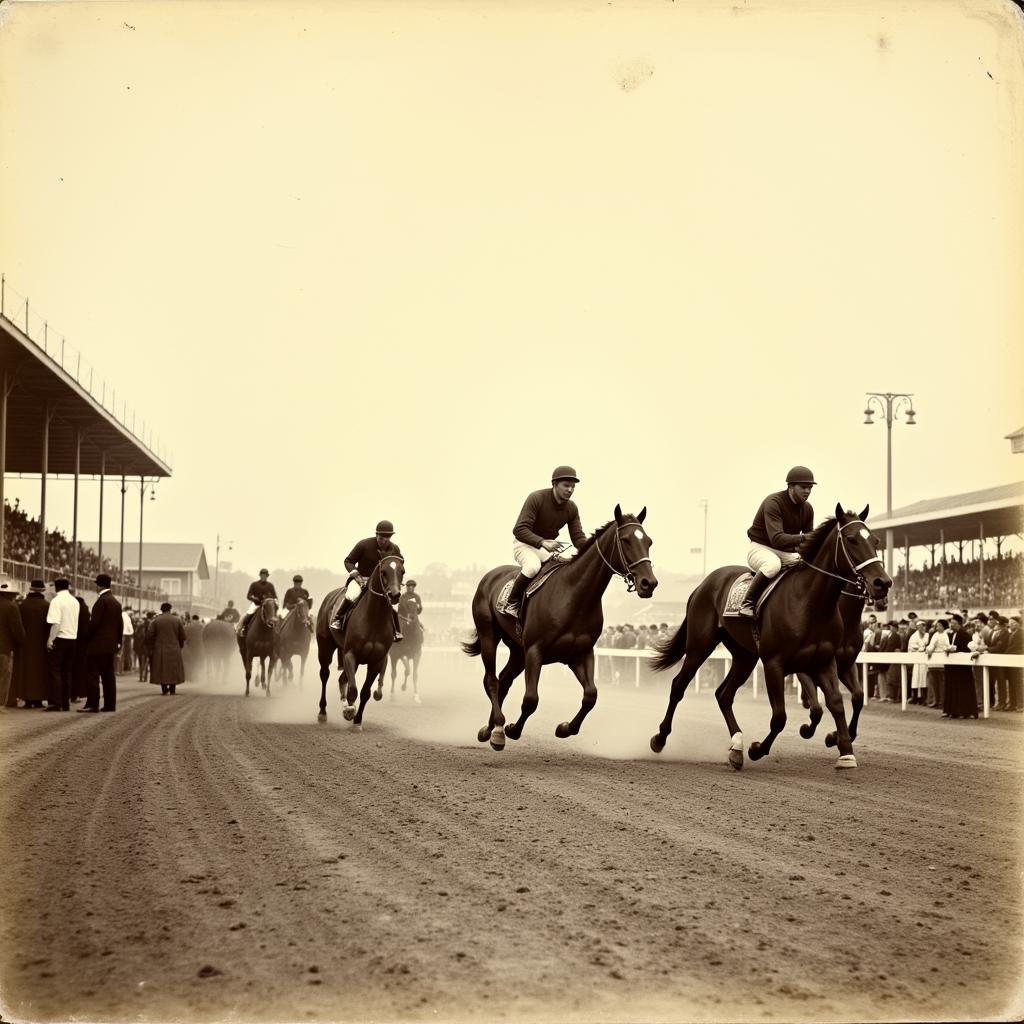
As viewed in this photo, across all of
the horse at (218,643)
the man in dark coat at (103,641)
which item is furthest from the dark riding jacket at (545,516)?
the horse at (218,643)

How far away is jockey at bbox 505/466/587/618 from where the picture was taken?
1246cm

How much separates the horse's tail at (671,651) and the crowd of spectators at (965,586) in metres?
22.4

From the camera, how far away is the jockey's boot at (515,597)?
12.6m

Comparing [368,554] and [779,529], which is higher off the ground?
[779,529]

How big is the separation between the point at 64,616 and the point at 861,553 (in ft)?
41.7

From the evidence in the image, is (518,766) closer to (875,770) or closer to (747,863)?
(875,770)

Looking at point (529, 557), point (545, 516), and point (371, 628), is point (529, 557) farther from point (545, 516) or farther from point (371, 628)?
point (371, 628)

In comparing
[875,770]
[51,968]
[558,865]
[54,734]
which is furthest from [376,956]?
[54,734]

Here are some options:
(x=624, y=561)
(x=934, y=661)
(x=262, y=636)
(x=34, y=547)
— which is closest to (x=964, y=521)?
(x=934, y=661)

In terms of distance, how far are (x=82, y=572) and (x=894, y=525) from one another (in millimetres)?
26716

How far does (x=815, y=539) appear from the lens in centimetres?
1162

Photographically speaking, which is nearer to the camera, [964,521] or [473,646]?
[473,646]

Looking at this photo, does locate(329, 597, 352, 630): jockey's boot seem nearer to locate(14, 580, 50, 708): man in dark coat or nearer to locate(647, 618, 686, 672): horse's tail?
locate(647, 618, 686, 672): horse's tail

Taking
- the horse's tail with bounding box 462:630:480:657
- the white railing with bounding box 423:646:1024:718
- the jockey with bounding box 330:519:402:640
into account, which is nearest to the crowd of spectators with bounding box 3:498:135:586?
the jockey with bounding box 330:519:402:640
